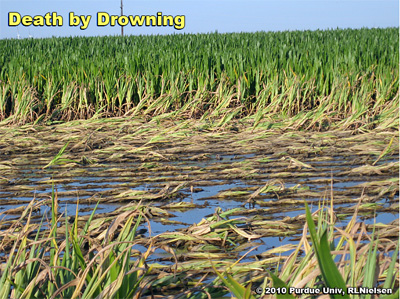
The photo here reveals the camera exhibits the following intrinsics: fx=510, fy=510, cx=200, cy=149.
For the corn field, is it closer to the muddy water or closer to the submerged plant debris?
the submerged plant debris

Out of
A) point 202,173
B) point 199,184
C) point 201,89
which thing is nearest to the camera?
point 199,184

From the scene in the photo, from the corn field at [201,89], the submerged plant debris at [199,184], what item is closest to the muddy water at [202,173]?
the submerged plant debris at [199,184]

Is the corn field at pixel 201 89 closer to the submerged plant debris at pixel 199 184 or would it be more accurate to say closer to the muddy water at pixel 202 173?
the submerged plant debris at pixel 199 184

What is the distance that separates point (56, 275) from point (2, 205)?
6.64 ft

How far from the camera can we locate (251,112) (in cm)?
805

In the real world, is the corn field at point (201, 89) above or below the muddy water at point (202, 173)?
above

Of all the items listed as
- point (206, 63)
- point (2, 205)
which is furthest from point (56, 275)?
point (206, 63)

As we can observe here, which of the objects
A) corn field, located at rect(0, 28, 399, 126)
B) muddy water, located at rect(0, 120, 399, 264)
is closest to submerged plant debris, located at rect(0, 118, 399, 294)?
muddy water, located at rect(0, 120, 399, 264)

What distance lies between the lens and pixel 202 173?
4.88m

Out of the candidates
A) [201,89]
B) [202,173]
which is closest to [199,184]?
[202,173]

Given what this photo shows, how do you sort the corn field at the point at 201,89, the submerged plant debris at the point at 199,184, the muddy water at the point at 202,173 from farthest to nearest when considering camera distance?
1. the corn field at the point at 201,89
2. the muddy water at the point at 202,173
3. the submerged plant debris at the point at 199,184

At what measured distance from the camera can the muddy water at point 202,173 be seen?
146 inches

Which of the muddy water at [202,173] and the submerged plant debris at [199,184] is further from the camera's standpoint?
the muddy water at [202,173]

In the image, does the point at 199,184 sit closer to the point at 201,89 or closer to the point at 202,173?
the point at 202,173
